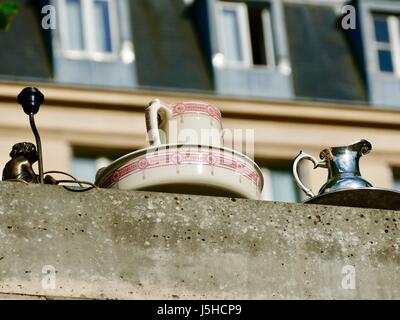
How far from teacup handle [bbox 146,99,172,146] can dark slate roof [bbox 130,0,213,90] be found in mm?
14240

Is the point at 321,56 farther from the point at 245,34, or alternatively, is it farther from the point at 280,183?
the point at 280,183

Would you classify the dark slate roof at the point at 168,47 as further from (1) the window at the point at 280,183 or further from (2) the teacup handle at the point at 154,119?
(2) the teacup handle at the point at 154,119

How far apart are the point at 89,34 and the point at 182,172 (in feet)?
51.3

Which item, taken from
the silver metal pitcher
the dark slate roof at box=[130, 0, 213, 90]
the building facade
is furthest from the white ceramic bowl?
the dark slate roof at box=[130, 0, 213, 90]

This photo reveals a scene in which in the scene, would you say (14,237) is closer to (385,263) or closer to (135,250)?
(135,250)

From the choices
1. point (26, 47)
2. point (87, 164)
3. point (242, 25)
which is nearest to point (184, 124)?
point (87, 164)

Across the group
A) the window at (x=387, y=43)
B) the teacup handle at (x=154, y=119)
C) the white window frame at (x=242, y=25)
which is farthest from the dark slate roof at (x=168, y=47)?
the teacup handle at (x=154, y=119)

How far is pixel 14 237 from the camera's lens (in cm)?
886

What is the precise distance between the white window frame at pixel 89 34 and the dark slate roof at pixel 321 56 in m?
2.25

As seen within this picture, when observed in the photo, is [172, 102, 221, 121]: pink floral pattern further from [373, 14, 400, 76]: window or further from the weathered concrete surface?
[373, 14, 400, 76]: window

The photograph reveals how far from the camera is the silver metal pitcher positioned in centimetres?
1003

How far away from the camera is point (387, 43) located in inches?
1047
